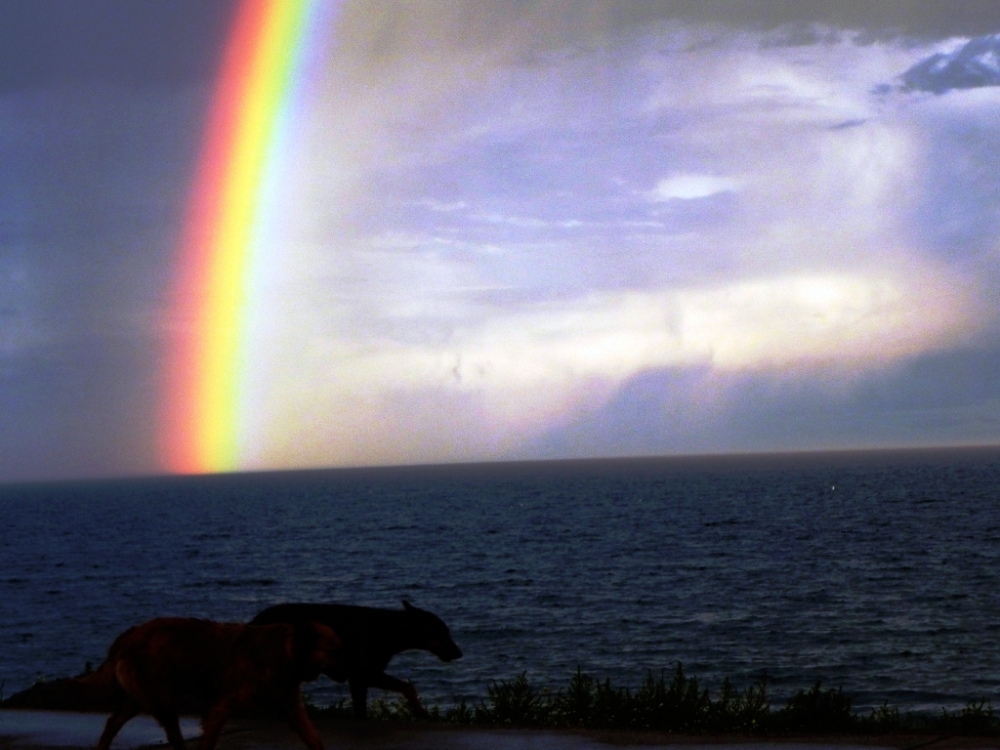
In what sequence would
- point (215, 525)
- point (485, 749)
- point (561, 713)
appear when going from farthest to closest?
point (215, 525), point (561, 713), point (485, 749)

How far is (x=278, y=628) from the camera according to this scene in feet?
28.2

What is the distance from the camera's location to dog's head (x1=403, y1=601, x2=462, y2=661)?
12047mm

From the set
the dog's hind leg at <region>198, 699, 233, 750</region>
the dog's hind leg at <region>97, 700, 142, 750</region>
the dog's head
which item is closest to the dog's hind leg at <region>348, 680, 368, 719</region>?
the dog's head

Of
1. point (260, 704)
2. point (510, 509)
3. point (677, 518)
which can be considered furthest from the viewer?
point (510, 509)

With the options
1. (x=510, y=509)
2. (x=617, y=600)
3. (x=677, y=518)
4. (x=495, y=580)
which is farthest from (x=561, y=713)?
(x=510, y=509)

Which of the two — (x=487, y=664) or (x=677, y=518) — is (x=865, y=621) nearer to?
(x=487, y=664)

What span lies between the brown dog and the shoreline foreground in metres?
1.40

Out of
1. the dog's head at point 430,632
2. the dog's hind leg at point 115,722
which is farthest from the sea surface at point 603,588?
the dog's hind leg at point 115,722

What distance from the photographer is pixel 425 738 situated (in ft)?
33.6

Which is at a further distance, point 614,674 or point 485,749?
point 614,674

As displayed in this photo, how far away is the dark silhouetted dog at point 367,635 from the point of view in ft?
37.1

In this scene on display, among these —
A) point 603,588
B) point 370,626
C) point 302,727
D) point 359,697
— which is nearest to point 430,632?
point 370,626

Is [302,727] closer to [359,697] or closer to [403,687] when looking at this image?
[359,697]

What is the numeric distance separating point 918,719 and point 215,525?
452ft
